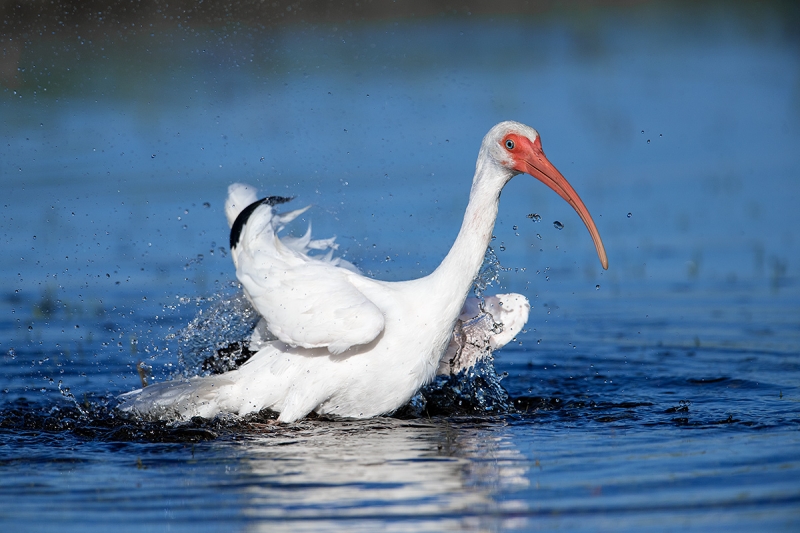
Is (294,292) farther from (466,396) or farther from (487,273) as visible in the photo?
(466,396)

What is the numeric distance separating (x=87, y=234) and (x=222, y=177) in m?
3.17

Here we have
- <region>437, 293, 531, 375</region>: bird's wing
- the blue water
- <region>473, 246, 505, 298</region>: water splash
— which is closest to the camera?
the blue water

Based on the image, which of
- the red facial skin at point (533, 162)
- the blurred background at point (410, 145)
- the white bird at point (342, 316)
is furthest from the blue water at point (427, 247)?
the red facial skin at point (533, 162)

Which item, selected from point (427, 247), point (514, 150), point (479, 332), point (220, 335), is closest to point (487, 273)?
point (479, 332)

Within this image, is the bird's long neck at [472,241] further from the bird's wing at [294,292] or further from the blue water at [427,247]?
the blue water at [427,247]

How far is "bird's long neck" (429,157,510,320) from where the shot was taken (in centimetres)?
758

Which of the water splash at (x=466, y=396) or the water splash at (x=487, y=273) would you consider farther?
the water splash at (x=466, y=396)

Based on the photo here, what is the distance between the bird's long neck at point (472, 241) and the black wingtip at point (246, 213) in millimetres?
1289

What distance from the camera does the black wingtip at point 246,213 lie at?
757 cm

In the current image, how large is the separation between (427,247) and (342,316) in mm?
6072

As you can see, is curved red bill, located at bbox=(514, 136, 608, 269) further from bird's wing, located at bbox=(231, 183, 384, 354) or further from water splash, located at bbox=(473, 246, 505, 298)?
bird's wing, located at bbox=(231, 183, 384, 354)

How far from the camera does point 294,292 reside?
7.47 metres

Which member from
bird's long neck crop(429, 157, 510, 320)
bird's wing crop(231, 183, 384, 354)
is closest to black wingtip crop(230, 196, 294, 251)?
bird's wing crop(231, 183, 384, 354)

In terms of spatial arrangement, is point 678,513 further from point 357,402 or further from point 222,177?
point 222,177
